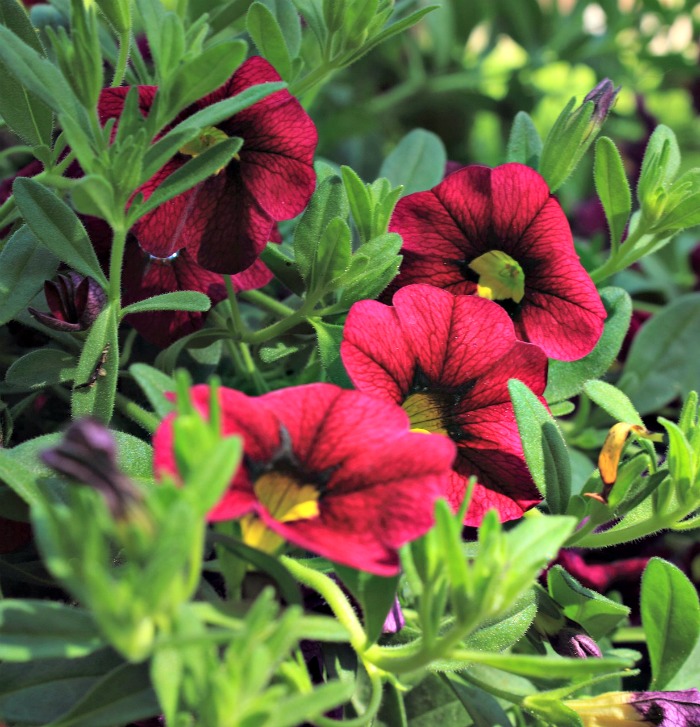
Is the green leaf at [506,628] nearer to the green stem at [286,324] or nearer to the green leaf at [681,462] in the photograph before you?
the green leaf at [681,462]

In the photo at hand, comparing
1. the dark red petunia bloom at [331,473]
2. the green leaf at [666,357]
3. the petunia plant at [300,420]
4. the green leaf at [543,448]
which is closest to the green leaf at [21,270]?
the petunia plant at [300,420]

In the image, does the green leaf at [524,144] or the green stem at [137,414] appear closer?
the green stem at [137,414]

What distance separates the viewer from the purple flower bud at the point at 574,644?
580 mm

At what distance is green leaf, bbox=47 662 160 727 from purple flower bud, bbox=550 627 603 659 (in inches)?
10.8

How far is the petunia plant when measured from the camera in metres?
0.39

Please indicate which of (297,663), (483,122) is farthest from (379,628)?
(483,122)

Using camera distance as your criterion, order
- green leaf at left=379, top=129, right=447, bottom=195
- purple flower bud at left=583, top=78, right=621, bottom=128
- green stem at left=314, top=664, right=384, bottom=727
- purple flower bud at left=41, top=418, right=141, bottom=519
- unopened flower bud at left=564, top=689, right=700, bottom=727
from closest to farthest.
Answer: purple flower bud at left=41, top=418, right=141, bottom=519
green stem at left=314, top=664, right=384, bottom=727
unopened flower bud at left=564, top=689, right=700, bottom=727
purple flower bud at left=583, top=78, right=621, bottom=128
green leaf at left=379, top=129, right=447, bottom=195

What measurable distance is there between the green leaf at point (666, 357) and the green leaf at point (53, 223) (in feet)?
1.79

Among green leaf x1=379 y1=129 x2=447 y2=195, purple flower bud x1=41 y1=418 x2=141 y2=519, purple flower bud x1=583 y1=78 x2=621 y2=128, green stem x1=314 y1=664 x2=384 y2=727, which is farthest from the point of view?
green leaf x1=379 y1=129 x2=447 y2=195

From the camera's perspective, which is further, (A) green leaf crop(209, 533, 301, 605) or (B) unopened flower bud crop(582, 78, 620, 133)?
(B) unopened flower bud crop(582, 78, 620, 133)

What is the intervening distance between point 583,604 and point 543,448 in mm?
110

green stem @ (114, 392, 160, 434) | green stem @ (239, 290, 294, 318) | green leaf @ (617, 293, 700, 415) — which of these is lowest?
green leaf @ (617, 293, 700, 415)

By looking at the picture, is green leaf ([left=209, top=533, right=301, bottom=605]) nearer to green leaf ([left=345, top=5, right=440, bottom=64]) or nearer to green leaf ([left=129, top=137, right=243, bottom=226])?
Answer: green leaf ([left=129, top=137, right=243, bottom=226])

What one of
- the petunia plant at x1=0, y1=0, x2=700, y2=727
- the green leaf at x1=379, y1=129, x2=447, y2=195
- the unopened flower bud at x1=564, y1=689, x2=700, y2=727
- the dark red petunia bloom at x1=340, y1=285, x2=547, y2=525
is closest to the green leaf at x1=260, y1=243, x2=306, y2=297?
the petunia plant at x1=0, y1=0, x2=700, y2=727
